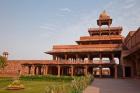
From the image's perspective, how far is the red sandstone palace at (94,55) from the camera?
133ft

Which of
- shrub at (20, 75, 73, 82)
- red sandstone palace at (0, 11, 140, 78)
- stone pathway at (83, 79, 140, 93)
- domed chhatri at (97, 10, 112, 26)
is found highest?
domed chhatri at (97, 10, 112, 26)

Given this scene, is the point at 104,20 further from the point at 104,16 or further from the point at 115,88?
the point at 115,88

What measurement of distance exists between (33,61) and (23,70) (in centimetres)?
427

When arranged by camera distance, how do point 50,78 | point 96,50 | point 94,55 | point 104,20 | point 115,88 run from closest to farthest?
point 115,88
point 50,78
point 96,50
point 94,55
point 104,20

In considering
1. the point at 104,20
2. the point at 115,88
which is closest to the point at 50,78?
the point at 115,88

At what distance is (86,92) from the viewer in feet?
60.2

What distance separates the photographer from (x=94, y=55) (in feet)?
162

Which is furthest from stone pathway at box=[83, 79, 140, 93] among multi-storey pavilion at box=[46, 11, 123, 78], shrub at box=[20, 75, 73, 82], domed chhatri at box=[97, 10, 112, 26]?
domed chhatri at box=[97, 10, 112, 26]

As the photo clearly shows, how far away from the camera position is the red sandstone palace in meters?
40.5

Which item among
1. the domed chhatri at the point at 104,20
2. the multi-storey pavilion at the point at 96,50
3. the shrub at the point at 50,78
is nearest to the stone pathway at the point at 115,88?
the shrub at the point at 50,78

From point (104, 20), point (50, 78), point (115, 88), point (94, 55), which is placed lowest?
point (50, 78)

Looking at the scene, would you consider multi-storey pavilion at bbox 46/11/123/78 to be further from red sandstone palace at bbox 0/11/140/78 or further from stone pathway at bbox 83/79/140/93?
stone pathway at bbox 83/79/140/93

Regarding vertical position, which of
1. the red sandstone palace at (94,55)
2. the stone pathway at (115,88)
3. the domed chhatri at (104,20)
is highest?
the domed chhatri at (104,20)

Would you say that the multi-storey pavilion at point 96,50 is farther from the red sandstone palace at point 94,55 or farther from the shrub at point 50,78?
the shrub at point 50,78
